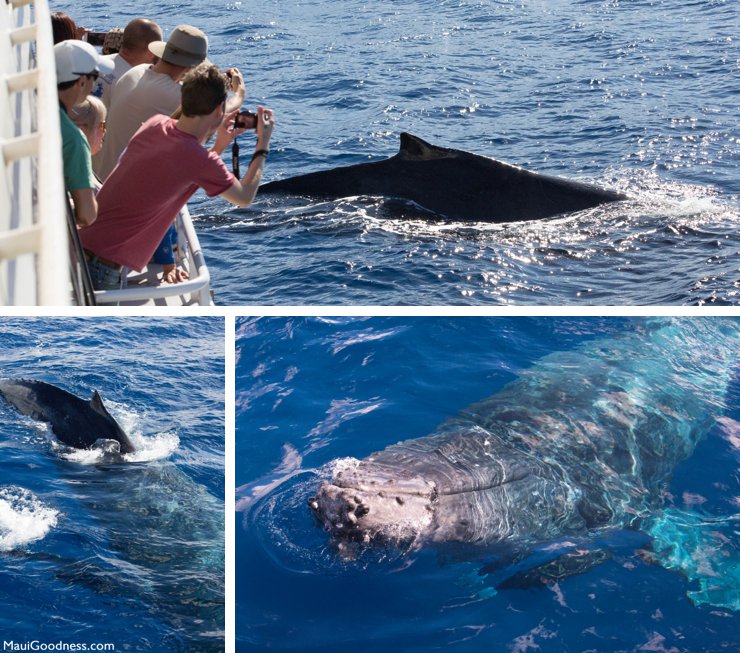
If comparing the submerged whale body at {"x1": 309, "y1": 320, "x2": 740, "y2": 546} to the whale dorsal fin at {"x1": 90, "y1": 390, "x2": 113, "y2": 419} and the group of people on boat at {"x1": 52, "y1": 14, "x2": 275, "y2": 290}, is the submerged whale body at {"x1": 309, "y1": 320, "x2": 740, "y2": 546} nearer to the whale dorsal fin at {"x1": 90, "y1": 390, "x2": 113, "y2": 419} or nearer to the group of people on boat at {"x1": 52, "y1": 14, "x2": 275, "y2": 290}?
the whale dorsal fin at {"x1": 90, "y1": 390, "x2": 113, "y2": 419}

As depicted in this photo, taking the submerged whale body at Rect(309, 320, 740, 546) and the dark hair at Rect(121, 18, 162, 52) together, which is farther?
the dark hair at Rect(121, 18, 162, 52)

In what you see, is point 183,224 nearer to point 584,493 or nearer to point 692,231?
point 584,493

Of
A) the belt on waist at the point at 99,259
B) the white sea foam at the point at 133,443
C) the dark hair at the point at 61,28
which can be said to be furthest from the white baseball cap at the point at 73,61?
the dark hair at the point at 61,28

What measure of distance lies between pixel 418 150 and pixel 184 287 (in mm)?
8786

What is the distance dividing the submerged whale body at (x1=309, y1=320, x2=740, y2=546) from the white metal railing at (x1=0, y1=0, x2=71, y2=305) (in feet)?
6.86

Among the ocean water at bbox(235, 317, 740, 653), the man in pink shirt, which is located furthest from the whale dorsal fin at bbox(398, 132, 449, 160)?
the man in pink shirt

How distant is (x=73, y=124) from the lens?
536 centimetres

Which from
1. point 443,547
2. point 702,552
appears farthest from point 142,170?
point 702,552

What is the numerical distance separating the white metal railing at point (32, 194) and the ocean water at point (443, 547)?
136 centimetres

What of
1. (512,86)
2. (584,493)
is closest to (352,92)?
(512,86)

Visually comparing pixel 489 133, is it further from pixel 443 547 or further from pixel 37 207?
pixel 37 207

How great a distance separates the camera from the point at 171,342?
4.33m

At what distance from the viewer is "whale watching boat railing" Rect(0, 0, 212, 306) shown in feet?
11.1

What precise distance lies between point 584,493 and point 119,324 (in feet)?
10.2
